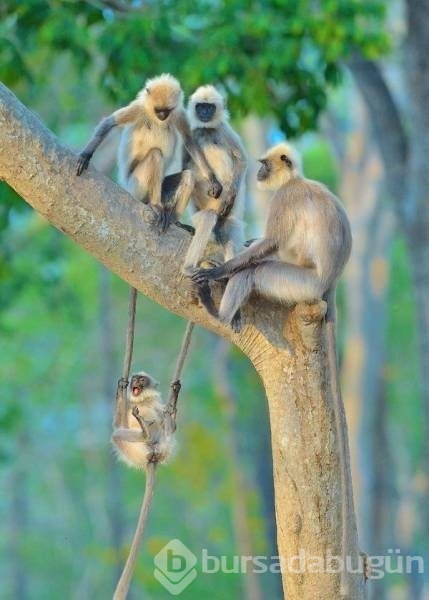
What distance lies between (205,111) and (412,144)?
13.0 ft

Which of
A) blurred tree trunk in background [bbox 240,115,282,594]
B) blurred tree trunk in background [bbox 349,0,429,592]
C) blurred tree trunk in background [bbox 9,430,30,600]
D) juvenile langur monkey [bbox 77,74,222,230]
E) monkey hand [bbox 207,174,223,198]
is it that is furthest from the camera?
blurred tree trunk in background [bbox 9,430,30,600]

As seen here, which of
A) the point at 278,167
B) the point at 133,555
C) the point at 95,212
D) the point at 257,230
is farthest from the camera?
the point at 257,230

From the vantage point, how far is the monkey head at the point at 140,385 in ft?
17.6

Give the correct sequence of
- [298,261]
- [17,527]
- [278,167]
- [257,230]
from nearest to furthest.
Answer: [298,261] < [278,167] < [257,230] < [17,527]

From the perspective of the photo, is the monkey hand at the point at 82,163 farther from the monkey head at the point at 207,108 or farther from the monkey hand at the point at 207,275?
the monkey head at the point at 207,108

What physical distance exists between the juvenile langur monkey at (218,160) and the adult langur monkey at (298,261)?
0.36 meters

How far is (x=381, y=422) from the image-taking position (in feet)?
55.4

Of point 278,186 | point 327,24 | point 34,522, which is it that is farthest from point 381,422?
point 34,522

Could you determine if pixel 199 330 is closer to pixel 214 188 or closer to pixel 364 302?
pixel 364 302

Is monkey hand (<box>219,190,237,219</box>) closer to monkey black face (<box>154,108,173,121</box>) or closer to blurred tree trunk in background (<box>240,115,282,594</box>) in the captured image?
monkey black face (<box>154,108,173,121</box>)

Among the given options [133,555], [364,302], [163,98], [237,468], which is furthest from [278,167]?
[237,468]

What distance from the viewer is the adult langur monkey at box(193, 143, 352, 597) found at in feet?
15.0

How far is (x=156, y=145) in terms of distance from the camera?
5438 millimetres

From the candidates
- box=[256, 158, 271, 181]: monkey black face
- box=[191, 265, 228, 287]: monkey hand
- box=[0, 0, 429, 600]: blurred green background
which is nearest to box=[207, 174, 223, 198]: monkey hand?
box=[256, 158, 271, 181]: monkey black face
